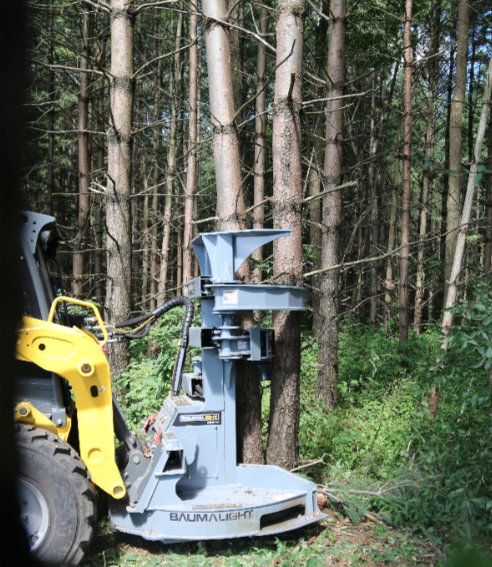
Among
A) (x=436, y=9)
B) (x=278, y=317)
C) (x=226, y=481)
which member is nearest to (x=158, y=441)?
(x=226, y=481)

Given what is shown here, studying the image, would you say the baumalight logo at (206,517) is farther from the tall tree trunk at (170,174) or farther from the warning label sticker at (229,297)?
the tall tree trunk at (170,174)

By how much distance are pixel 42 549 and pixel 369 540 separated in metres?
2.68

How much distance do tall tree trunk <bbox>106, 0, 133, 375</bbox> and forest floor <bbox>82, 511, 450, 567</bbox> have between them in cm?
378

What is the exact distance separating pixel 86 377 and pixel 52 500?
36.7 inches

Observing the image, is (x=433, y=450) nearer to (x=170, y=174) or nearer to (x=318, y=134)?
(x=318, y=134)

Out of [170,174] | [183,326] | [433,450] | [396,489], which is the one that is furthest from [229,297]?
[170,174]

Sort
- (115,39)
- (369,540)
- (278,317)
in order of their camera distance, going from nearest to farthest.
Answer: (369,540), (278,317), (115,39)

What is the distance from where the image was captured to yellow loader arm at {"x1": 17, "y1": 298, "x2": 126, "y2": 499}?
4.23 metres

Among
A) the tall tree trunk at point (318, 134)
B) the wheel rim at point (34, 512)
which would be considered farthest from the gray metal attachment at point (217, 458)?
the tall tree trunk at point (318, 134)

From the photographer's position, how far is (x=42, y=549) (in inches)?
157

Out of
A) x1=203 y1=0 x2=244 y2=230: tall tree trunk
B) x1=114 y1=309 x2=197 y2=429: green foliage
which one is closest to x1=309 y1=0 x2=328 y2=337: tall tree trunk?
x1=114 y1=309 x2=197 y2=429: green foliage

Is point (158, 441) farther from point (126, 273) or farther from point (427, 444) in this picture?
point (126, 273)

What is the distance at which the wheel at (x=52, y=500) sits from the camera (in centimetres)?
404

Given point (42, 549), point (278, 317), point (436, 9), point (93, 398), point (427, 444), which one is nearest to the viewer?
point (42, 549)
